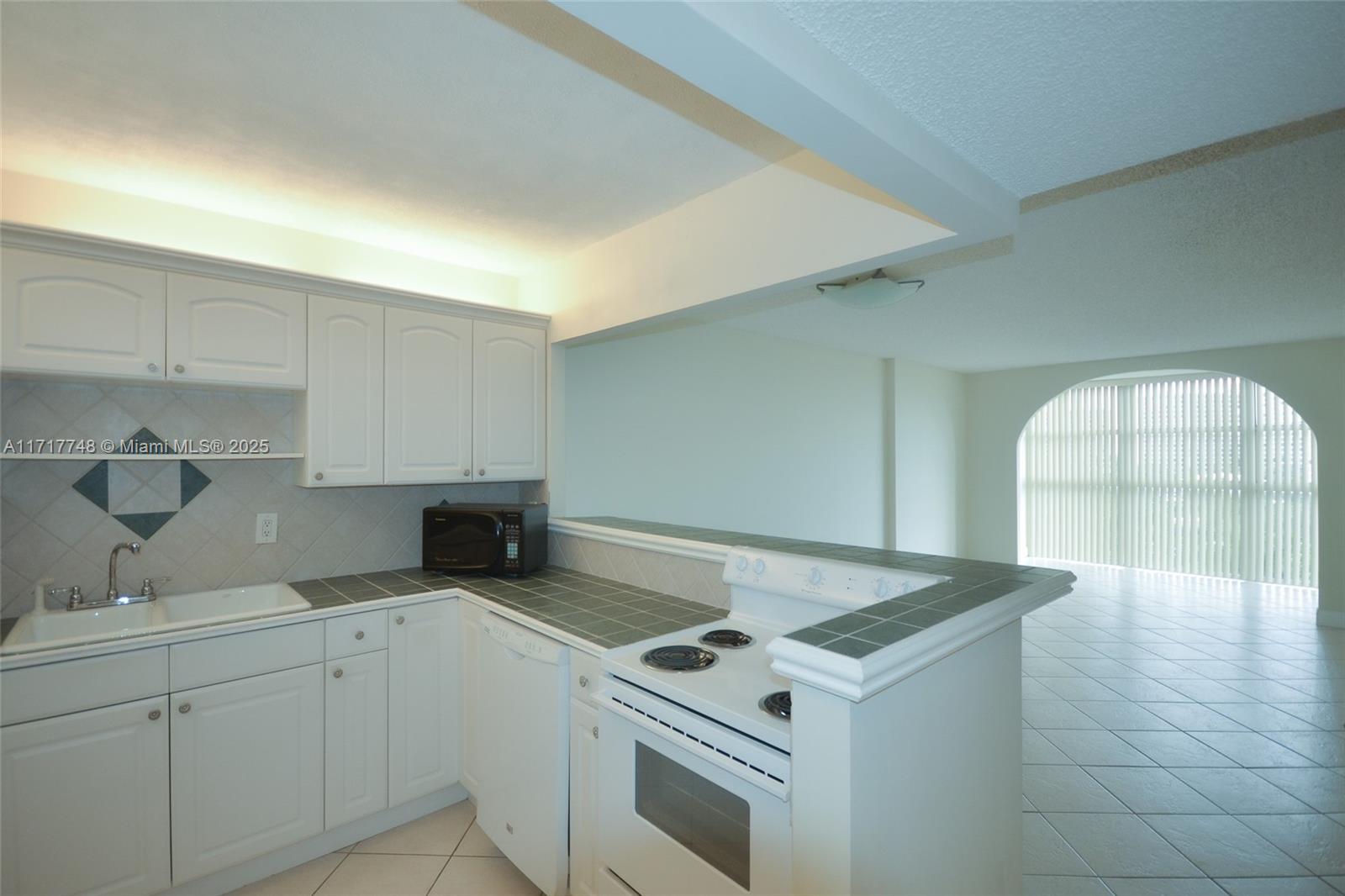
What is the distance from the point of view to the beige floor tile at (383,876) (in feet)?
7.04

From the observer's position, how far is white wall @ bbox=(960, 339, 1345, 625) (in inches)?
209

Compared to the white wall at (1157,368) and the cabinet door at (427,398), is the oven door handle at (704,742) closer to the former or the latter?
the cabinet door at (427,398)

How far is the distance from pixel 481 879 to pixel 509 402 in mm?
2022

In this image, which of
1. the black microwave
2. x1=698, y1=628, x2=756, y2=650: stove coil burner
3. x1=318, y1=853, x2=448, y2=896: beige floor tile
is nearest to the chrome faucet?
the black microwave

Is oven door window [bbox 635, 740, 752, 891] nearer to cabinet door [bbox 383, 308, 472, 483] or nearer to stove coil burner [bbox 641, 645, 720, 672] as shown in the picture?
stove coil burner [bbox 641, 645, 720, 672]

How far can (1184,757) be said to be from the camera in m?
3.05

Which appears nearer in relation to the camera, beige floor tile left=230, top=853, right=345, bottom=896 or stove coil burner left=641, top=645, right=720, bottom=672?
stove coil burner left=641, top=645, right=720, bottom=672

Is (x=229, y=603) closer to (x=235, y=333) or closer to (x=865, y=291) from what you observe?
(x=235, y=333)

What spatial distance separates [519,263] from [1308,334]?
21.0 feet

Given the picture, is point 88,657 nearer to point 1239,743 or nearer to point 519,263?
point 519,263

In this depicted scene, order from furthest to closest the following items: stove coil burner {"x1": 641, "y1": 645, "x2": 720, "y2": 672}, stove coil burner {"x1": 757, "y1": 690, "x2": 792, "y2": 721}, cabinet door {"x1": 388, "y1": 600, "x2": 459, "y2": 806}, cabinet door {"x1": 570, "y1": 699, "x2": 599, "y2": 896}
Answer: cabinet door {"x1": 388, "y1": 600, "x2": 459, "y2": 806} < cabinet door {"x1": 570, "y1": 699, "x2": 599, "y2": 896} < stove coil burner {"x1": 641, "y1": 645, "x2": 720, "y2": 672} < stove coil burner {"x1": 757, "y1": 690, "x2": 792, "y2": 721}

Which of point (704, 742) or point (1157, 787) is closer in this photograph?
point (704, 742)

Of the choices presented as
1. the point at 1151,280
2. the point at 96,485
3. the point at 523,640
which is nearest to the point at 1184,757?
the point at 1151,280

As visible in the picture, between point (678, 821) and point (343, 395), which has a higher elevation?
point (343, 395)
